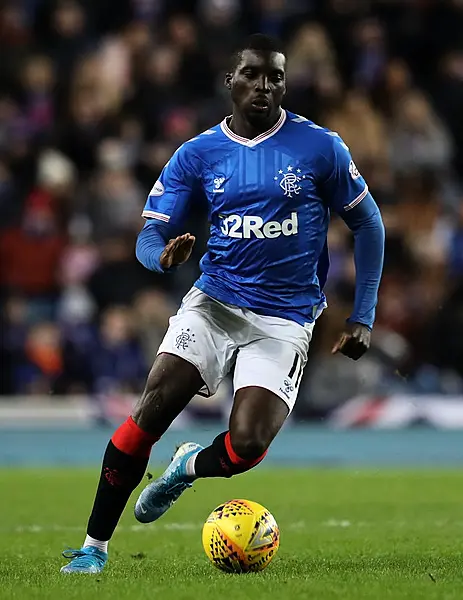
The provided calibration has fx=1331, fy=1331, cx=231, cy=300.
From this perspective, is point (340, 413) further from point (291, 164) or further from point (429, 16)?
point (291, 164)

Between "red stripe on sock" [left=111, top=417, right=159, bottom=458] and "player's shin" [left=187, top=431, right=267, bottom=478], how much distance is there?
0.98 ft

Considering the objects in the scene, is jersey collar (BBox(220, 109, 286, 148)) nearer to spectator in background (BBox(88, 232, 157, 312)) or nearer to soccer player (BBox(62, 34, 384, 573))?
soccer player (BBox(62, 34, 384, 573))

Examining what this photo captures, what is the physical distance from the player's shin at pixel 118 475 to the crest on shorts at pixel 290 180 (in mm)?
1314

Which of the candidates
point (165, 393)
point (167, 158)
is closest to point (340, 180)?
point (165, 393)

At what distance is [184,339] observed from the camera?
20.6ft

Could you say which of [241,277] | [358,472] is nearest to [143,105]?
[358,472]

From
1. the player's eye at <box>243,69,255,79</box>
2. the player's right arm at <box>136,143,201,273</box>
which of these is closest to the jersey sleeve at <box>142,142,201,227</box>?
the player's right arm at <box>136,143,201,273</box>

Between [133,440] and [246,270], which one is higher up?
[246,270]

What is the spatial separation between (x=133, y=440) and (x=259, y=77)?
71.2 inches

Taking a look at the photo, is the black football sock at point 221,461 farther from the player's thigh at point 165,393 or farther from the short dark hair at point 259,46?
the short dark hair at point 259,46

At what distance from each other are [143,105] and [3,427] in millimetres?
4685

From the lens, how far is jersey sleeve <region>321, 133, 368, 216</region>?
20.9ft

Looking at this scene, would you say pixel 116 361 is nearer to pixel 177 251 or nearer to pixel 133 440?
pixel 133 440

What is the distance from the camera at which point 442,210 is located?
16734 mm
